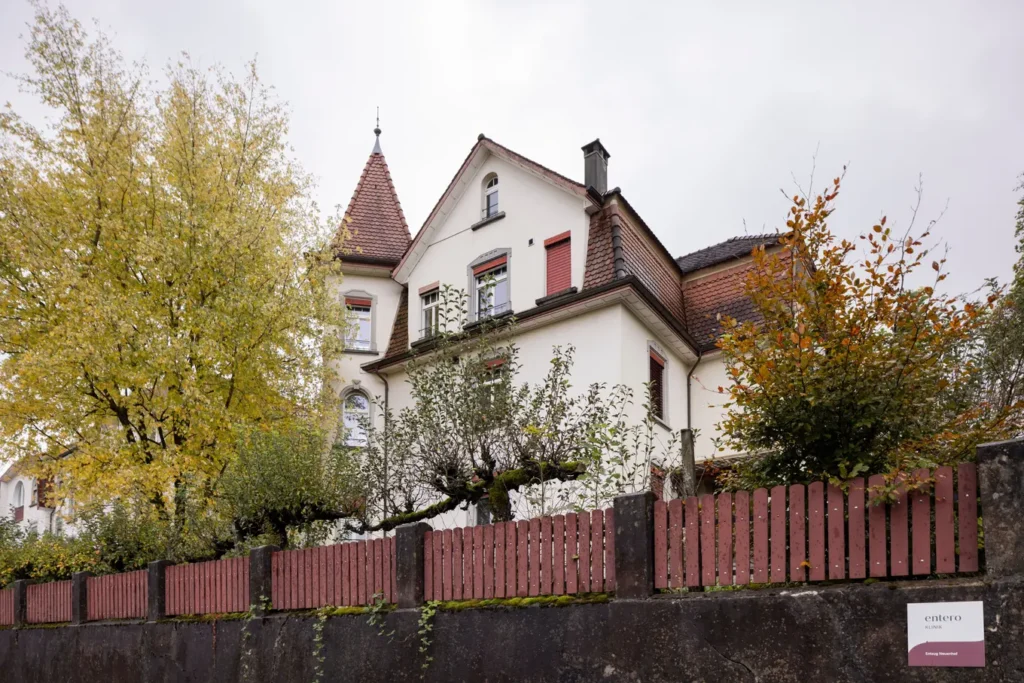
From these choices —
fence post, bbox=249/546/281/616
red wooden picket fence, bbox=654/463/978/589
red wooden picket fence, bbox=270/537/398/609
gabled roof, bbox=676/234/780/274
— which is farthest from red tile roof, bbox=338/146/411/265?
red wooden picket fence, bbox=654/463/978/589

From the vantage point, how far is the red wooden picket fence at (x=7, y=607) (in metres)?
17.0

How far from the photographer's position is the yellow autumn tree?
15.5 metres

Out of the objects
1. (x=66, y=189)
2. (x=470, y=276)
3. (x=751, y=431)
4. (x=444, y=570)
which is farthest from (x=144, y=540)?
(x=751, y=431)

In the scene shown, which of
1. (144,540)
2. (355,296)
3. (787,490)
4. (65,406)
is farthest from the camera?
(355,296)

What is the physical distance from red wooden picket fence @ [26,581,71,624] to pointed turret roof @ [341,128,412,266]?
33.6ft

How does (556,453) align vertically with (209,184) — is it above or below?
below

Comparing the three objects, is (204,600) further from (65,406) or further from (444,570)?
(65,406)

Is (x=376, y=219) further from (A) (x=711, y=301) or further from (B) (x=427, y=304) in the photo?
(A) (x=711, y=301)

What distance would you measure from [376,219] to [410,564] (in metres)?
17.3

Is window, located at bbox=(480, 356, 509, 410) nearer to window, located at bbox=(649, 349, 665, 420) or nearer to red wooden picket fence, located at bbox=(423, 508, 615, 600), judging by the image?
red wooden picket fence, located at bbox=(423, 508, 615, 600)

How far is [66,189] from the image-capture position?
1684cm

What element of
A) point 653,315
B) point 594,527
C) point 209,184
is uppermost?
point 209,184

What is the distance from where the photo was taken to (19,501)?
51781 mm

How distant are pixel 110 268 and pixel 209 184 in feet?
8.40
